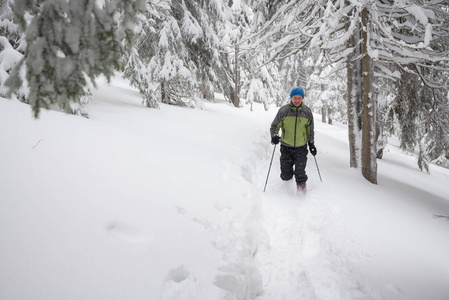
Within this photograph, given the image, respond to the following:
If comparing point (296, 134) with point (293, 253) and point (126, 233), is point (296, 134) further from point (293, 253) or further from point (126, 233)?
point (126, 233)

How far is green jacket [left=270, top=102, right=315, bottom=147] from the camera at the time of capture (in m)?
4.95

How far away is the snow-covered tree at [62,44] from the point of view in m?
1.31

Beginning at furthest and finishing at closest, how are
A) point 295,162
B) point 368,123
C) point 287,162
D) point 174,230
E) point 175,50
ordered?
point 175,50 < point 368,123 < point 287,162 < point 295,162 < point 174,230

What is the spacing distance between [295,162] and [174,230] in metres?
3.41

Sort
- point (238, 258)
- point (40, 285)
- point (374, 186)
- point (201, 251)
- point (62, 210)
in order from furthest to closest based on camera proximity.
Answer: point (374, 186) → point (238, 258) → point (201, 251) → point (62, 210) → point (40, 285)

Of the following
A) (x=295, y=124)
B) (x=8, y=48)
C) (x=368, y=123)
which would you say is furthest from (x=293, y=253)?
(x=8, y=48)

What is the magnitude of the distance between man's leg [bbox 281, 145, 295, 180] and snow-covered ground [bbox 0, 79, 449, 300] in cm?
68

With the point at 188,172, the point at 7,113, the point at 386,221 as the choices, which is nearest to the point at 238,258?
the point at 188,172

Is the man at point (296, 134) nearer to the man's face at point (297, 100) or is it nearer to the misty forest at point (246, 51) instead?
the man's face at point (297, 100)

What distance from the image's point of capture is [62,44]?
4.64ft

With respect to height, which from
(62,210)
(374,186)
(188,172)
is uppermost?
(62,210)

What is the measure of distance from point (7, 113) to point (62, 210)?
8.15 ft

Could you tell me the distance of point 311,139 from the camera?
5176 mm

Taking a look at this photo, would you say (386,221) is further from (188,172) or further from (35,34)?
(35,34)
